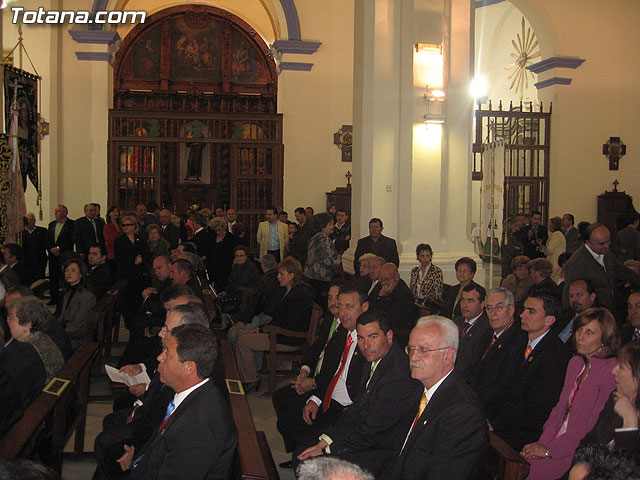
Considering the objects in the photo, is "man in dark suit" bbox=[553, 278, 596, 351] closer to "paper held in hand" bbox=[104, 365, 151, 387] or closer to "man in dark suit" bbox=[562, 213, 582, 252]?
"paper held in hand" bbox=[104, 365, 151, 387]

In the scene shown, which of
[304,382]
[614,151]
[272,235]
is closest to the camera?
[304,382]

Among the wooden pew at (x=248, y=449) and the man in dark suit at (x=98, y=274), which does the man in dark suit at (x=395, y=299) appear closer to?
the wooden pew at (x=248, y=449)

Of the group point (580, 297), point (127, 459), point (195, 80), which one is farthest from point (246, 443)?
point (195, 80)

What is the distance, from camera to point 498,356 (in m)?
4.29

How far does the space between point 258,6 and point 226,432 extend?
19454 mm

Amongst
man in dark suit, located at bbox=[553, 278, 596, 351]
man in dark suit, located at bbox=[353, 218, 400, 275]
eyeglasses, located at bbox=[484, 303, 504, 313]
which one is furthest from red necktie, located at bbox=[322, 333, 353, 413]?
man in dark suit, located at bbox=[353, 218, 400, 275]

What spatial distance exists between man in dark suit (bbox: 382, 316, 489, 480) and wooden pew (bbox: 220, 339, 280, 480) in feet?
1.93

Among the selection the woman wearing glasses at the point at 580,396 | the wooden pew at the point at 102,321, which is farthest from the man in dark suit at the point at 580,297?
the wooden pew at the point at 102,321

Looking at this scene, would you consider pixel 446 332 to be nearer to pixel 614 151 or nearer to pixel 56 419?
pixel 56 419

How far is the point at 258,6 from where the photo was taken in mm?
20688

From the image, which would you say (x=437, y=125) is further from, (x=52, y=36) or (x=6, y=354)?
(x=52, y=36)

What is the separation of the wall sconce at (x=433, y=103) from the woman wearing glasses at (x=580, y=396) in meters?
5.96

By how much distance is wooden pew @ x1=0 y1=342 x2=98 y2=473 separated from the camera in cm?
317

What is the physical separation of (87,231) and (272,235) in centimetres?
313
